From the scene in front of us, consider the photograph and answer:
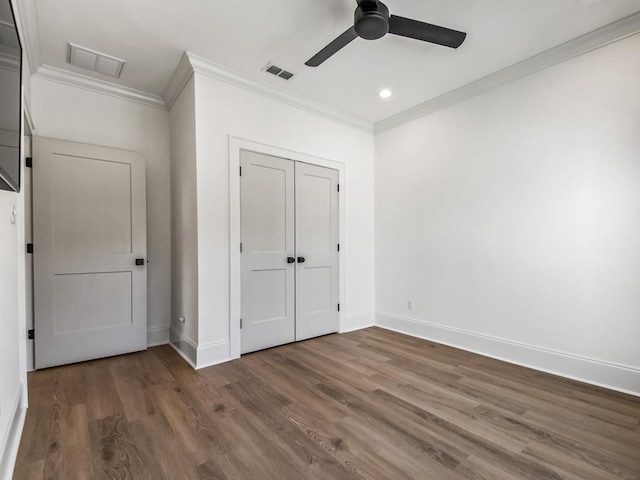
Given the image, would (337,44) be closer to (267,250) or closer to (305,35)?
(305,35)

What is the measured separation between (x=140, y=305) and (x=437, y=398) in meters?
3.01

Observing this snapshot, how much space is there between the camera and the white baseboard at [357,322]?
4.06 meters

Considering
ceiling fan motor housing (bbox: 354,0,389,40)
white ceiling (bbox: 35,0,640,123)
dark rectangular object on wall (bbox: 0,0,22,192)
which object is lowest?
dark rectangular object on wall (bbox: 0,0,22,192)

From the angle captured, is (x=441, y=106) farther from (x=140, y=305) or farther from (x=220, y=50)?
(x=140, y=305)

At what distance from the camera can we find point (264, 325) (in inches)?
132

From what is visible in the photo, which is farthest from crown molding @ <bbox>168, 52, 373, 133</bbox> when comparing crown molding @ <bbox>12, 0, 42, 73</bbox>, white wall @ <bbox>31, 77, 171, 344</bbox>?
crown molding @ <bbox>12, 0, 42, 73</bbox>

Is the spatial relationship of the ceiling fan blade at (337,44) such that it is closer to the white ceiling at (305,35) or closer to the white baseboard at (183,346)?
the white ceiling at (305,35)

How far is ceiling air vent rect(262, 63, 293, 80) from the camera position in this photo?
9.92 feet

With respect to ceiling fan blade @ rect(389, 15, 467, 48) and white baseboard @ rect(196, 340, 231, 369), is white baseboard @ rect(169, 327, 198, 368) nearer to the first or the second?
white baseboard @ rect(196, 340, 231, 369)

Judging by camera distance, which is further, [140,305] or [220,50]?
[140,305]

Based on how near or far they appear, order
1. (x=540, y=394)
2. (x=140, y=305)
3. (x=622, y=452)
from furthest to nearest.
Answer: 1. (x=140, y=305)
2. (x=540, y=394)
3. (x=622, y=452)

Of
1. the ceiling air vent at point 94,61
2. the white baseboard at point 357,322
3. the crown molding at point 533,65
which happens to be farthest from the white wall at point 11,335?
the crown molding at point 533,65

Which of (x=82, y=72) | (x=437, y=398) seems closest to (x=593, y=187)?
(x=437, y=398)

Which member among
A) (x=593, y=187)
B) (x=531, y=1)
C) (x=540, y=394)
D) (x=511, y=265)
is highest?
(x=531, y=1)
